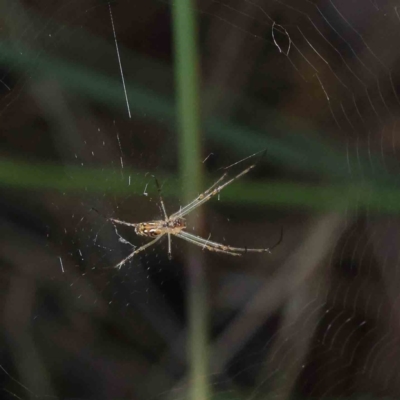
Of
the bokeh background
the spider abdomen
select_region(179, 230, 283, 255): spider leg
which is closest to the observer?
the bokeh background

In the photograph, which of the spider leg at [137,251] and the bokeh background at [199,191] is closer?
the bokeh background at [199,191]

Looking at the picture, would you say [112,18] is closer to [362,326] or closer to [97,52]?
[97,52]

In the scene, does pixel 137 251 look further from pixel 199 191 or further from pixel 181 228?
pixel 199 191

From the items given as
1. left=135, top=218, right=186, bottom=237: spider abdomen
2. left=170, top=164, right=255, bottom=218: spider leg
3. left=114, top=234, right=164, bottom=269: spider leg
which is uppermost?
left=170, top=164, right=255, bottom=218: spider leg

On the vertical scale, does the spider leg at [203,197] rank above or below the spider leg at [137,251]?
above

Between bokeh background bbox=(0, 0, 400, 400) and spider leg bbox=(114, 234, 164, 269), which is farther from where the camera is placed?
spider leg bbox=(114, 234, 164, 269)


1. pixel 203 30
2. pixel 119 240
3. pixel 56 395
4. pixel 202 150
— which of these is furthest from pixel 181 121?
pixel 56 395
